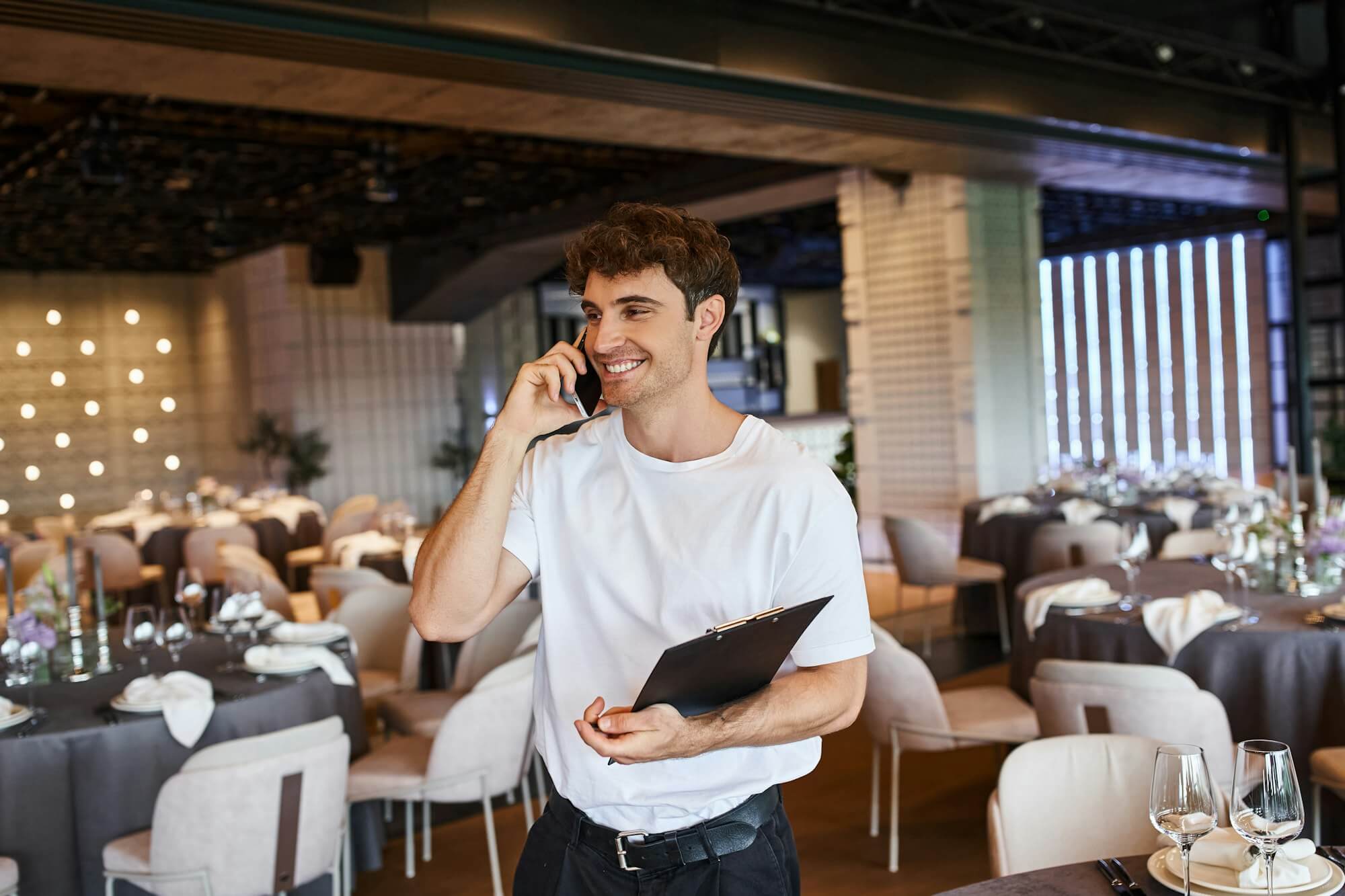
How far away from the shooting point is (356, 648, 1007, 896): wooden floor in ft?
13.2

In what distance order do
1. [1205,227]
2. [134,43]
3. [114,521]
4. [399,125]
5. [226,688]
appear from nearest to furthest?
[226,688] → [134,43] → [399,125] → [114,521] → [1205,227]

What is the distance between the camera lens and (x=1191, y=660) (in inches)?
151

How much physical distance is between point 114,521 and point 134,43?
675cm

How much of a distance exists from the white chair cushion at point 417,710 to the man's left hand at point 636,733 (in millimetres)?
3059

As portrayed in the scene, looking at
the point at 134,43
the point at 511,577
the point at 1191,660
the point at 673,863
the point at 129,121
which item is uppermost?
the point at 129,121

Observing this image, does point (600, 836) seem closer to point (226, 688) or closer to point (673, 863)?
point (673, 863)

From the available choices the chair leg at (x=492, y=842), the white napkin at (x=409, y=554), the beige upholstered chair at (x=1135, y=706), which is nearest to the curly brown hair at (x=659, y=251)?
the beige upholstered chair at (x=1135, y=706)

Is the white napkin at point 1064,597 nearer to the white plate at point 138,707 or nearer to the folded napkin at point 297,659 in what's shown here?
the folded napkin at point 297,659

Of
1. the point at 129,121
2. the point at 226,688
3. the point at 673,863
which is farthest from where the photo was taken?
the point at 129,121

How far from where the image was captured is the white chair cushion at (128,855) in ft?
10.5

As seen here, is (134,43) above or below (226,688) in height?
above

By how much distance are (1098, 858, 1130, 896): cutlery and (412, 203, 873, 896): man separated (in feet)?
1.67

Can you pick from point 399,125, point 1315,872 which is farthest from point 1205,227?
point 1315,872

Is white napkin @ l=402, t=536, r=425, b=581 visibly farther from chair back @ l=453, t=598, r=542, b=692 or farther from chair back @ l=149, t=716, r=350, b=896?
chair back @ l=149, t=716, r=350, b=896
